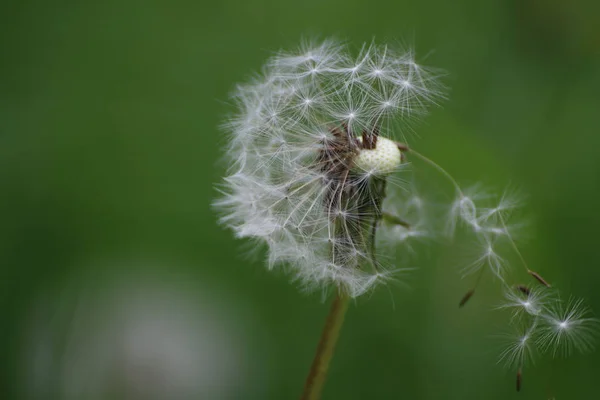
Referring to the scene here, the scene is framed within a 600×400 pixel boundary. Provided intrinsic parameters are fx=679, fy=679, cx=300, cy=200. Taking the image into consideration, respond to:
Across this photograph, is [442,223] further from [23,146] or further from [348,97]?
[23,146]

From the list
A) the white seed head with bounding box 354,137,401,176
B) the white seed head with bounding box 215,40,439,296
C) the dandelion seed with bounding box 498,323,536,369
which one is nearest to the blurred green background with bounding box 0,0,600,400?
the dandelion seed with bounding box 498,323,536,369

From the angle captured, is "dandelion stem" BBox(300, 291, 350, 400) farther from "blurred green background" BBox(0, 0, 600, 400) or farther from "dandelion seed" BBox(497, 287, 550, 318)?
"blurred green background" BBox(0, 0, 600, 400)

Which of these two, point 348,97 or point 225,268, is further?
point 225,268

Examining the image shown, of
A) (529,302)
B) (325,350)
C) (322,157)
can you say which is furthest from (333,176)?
(529,302)

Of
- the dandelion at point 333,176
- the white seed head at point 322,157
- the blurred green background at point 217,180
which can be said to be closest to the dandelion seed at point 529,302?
the dandelion at point 333,176

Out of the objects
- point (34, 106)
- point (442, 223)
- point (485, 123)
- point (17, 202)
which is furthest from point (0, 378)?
point (485, 123)
